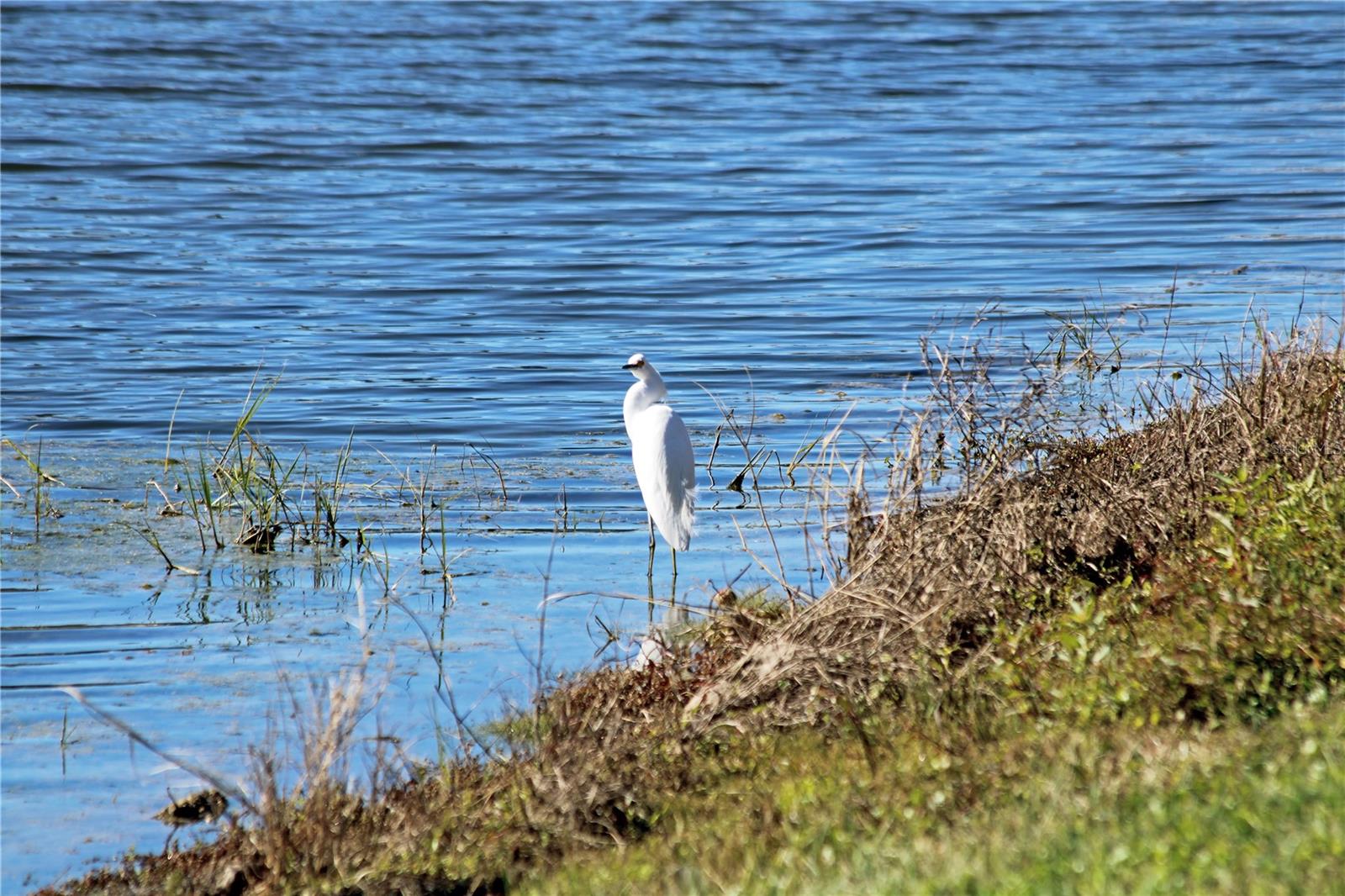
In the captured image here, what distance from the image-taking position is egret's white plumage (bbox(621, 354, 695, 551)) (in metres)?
9.34

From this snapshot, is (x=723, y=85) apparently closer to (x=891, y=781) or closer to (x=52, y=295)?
(x=52, y=295)

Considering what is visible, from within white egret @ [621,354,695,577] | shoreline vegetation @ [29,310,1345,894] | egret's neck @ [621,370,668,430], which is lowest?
shoreline vegetation @ [29,310,1345,894]

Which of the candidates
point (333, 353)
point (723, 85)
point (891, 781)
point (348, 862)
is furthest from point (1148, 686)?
point (723, 85)

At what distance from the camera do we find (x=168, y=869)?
18.4 ft

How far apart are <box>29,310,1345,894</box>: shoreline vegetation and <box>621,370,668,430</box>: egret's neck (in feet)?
9.97

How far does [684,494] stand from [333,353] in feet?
20.7

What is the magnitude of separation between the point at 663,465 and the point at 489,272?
948cm

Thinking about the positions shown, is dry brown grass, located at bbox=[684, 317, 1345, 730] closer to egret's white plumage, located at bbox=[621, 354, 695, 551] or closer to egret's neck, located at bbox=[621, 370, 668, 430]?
egret's white plumage, located at bbox=[621, 354, 695, 551]

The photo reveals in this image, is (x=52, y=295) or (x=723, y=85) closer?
(x=52, y=295)

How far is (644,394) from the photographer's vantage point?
10.5 m

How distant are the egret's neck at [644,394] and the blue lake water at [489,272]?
0.57 m

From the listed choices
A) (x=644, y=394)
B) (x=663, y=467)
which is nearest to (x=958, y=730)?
(x=663, y=467)

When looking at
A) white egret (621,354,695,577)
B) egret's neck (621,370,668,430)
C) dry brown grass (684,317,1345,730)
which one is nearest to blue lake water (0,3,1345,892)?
white egret (621,354,695,577)

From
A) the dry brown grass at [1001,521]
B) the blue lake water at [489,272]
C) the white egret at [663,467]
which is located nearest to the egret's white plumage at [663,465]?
the white egret at [663,467]
